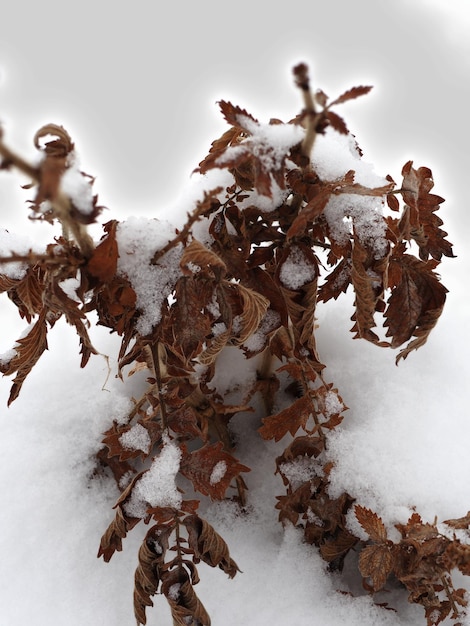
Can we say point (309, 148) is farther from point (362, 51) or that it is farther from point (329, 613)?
point (362, 51)

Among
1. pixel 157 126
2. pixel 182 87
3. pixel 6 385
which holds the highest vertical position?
pixel 182 87

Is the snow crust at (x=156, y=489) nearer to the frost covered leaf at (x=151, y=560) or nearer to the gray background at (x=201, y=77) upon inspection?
the frost covered leaf at (x=151, y=560)

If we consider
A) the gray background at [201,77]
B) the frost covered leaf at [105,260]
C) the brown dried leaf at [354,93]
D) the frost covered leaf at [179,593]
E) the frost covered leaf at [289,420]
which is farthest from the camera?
the gray background at [201,77]

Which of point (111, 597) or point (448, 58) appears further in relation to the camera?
point (448, 58)

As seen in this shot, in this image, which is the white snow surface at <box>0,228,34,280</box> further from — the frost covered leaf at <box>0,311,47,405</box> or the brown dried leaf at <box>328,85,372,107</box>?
the brown dried leaf at <box>328,85,372,107</box>

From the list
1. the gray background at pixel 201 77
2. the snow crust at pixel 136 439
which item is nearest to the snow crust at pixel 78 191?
the snow crust at pixel 136 439

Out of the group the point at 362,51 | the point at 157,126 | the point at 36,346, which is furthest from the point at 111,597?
the point at 362,51

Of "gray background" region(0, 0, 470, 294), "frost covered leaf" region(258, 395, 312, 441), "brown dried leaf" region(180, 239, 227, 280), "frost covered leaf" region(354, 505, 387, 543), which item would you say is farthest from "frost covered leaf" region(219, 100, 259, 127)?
"gray background" region(0, 0, 470, 294)
